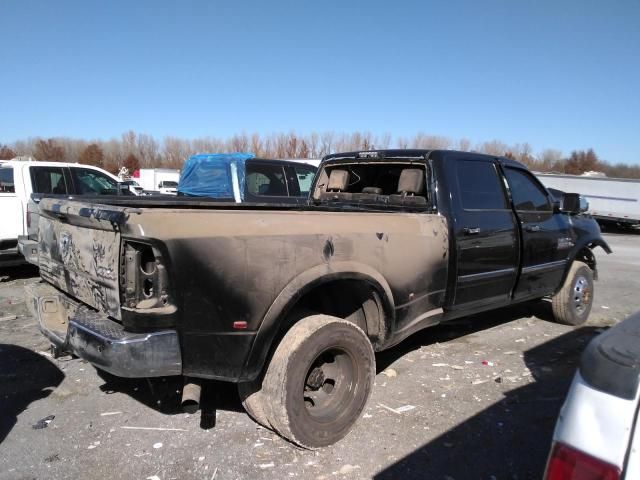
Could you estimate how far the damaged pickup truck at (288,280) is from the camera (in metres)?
2.57

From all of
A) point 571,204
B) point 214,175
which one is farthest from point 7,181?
point 571,204

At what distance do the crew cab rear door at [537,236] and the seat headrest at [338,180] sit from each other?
5.39 feet

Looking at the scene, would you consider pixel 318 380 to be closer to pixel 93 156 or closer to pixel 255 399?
pixel 255 399

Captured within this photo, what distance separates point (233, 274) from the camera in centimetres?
266

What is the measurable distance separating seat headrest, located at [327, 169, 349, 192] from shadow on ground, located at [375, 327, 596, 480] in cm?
254

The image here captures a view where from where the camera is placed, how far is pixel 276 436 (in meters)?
3.31

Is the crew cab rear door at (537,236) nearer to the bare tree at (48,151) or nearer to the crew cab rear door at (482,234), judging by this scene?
the crew cab rear door at (482,234)

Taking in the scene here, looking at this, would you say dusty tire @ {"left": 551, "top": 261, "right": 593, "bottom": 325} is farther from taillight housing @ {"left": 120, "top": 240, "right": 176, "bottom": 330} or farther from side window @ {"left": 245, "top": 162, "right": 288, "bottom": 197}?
side window @ {"left": 245, "top": 162, "right": 288, "bottom": 197}

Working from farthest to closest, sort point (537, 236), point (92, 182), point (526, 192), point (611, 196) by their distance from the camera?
point (611, 196), point (92, 182), point (526, 192), point (537, 236)

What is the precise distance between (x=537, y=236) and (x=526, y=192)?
0.49m

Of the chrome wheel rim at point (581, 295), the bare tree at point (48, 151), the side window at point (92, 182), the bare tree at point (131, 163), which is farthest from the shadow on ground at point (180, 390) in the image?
the bare tree at point (48, 151)

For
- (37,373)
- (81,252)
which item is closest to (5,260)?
(37,373)

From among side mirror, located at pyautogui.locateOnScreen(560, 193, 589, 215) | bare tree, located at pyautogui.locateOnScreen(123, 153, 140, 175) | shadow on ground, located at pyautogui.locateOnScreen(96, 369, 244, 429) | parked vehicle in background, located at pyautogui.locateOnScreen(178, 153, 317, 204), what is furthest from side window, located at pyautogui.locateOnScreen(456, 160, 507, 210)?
bare tree, located at pyautogui.locateOnScreen(123, 153, 140, 175)

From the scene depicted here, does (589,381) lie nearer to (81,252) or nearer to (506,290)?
(81,252)
